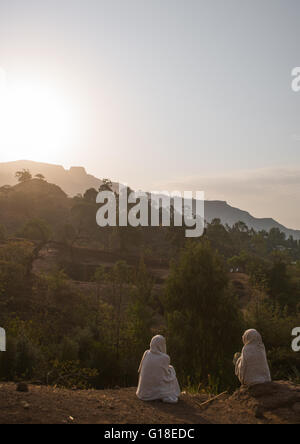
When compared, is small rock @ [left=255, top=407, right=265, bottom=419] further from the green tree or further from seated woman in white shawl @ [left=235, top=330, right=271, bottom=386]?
the green tree

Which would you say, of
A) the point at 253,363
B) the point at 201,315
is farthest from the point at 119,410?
the point at 201,315

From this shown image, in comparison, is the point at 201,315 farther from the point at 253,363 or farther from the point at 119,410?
the point at 119,410

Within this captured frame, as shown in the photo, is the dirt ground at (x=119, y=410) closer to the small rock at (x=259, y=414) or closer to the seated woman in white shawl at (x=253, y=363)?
the small rock at (x=259, y=414)

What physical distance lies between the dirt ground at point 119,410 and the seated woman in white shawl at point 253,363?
0.31 meters

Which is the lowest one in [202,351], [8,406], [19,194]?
[202,351]

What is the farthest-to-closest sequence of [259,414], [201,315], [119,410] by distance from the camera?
1. [201,315]
2. [119,410]
3. [259,414]

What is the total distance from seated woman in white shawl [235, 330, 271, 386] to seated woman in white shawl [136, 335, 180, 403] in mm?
1228

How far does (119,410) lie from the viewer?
6.07 m

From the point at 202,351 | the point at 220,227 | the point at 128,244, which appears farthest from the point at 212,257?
the point at 220,227

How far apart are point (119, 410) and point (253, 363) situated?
2.32m

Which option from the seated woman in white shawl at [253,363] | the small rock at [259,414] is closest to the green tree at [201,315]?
the seated woman in white shawl at [253,363]
